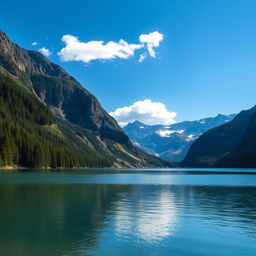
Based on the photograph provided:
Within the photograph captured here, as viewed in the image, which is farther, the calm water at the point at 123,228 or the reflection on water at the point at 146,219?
the reflection on water at the point at 146,219

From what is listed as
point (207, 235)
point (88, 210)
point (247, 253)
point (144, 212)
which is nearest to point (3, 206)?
point (88, 210)

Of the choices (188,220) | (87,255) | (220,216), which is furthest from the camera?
(220,216)

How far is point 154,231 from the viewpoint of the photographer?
33188mm

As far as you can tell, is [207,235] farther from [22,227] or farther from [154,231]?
[22,227]

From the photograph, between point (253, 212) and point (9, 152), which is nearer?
point (253, 212)

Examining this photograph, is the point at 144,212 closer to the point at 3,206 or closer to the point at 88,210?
the point at 88,210

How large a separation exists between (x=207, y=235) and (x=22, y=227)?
18.4 metres

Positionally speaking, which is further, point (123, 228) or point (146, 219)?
point (146, 219)

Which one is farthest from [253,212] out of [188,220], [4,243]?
[4,243]

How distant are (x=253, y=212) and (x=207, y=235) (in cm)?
1853

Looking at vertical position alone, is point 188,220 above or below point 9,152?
below

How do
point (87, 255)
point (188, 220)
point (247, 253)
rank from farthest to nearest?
1. point (188, 220)
2. point (247, 253)
3. point (87, 255)

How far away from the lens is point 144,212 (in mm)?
45531

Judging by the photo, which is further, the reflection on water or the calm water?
the reflection on water
